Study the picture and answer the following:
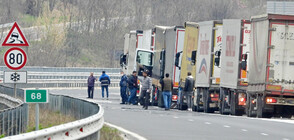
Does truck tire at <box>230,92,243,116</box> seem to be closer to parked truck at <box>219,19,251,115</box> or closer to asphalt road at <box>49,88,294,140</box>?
parked truck at <box>219,19,251,115</box>

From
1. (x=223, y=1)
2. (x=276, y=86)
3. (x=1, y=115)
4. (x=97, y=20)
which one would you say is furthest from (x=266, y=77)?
(x=223, y=1)

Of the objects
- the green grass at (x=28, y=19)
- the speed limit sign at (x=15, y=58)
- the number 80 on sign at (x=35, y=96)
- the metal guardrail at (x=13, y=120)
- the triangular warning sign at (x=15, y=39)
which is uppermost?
the green grass at (x=28, y=19)

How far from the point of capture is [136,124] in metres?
23.6

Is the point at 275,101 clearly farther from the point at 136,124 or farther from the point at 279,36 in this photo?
the point at 136,124

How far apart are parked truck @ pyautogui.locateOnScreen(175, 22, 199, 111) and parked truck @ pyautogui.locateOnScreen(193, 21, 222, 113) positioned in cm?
45

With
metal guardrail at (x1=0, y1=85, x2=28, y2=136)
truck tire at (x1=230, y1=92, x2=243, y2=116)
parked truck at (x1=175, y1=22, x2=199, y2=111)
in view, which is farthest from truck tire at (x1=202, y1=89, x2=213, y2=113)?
metal guardrail at (x1=0, y1=85, x2=28, y2=136)

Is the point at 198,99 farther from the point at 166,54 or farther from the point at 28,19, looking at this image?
the point at 28,19

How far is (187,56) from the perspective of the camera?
3650cm

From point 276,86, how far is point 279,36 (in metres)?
1.65

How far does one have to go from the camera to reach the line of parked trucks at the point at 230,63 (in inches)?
1134

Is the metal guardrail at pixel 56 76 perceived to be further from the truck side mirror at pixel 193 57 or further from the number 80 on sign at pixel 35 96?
the number 80 on sign at pixel 35 96

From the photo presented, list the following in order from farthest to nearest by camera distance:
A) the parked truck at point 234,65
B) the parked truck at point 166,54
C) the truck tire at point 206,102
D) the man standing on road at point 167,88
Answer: the parked truck at point 166,54, the man standing on road at point 167,88, the truck tire at point 206,102, the parked truck at point 234,65

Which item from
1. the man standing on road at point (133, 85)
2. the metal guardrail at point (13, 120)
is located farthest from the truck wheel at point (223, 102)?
the metal guardrail at point (13, 120)

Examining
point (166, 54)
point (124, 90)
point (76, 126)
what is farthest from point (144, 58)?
point (76, 126)
